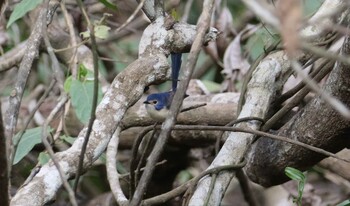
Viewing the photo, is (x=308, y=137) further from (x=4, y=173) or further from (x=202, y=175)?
(x=4, y=173)

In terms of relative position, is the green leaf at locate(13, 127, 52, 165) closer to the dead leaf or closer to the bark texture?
the bark texture

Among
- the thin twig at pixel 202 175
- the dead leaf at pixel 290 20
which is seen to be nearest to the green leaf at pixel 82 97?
the thin twig at pixel 202 175

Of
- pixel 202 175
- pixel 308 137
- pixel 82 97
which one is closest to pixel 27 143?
pixel 82 97

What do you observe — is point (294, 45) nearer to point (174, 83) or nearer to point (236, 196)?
point (174, 83)

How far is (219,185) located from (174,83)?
41 cm

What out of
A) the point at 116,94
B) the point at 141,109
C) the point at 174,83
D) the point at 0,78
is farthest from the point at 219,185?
the point at 0,78

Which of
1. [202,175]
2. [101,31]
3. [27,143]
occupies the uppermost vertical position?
[101,31]

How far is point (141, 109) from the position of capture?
7.88 feet

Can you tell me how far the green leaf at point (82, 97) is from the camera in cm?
200

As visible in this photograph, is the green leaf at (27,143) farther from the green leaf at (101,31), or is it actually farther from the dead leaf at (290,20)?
the dead leaf at (290,20)

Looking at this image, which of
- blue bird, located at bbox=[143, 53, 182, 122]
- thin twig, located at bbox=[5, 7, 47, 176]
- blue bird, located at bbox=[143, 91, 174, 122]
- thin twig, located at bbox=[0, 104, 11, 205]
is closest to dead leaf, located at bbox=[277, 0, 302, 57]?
thin twig, located at bbox=[0, 104, 11, 205]

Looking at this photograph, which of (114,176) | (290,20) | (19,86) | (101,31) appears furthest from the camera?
(101,31)

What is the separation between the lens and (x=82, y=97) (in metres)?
2.04

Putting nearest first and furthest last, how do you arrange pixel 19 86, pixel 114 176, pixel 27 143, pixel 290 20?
pixel 290 20 < pixel 19 86 < pixel 114 176 < pixel 27 143
